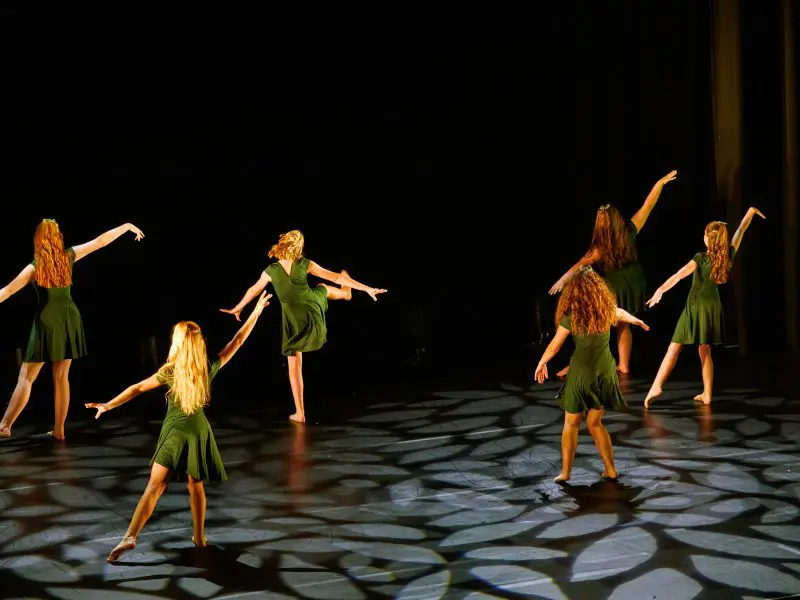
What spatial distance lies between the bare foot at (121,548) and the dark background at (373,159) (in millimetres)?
4752

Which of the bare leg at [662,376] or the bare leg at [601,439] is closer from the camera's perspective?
the bare leg at [601,439]

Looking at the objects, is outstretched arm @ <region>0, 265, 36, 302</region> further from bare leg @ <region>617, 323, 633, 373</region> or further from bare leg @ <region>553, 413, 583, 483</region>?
bare leg @ <region>617, 323, 633, 373</region>

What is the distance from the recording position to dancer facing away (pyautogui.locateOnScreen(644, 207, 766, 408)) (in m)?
8.21

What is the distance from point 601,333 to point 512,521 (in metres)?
1.22

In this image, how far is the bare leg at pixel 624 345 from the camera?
31.5 feet

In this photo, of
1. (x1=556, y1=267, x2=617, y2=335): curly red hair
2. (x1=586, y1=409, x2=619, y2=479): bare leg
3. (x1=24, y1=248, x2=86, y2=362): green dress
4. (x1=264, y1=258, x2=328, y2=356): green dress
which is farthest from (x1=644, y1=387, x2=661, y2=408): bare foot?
(x1=24, y1=248, x2=86, y2=362): green dress

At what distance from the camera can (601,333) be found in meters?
6.32

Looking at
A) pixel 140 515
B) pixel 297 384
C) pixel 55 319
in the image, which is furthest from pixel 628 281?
pixel 140 515

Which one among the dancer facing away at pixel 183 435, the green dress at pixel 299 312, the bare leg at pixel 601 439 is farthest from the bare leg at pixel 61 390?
the bare leg at pixel 601 439

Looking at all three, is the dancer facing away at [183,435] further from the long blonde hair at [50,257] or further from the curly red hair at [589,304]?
the long blonde hair at [50,257]

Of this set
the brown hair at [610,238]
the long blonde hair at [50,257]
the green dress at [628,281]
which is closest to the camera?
the long blonde hair at [50,257]

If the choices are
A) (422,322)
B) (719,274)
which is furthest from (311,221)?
(719,274)

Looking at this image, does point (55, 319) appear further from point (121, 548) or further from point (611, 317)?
point (611, 317)

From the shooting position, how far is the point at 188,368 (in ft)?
17.8
